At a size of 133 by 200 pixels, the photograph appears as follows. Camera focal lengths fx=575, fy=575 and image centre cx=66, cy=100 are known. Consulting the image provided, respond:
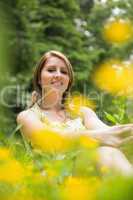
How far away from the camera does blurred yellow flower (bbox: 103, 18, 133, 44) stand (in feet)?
3.71

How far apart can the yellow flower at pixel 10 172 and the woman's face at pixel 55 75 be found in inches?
70.0

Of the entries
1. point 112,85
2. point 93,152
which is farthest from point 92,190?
point 112,85

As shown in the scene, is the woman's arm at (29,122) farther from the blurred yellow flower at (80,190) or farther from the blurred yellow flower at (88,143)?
the blurred yellow flower at (80,190)

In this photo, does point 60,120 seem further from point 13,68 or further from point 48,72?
point 13,68

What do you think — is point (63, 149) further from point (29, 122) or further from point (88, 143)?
point (29, 122)

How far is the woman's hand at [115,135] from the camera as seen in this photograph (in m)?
1.66

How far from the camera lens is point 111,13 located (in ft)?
58.0

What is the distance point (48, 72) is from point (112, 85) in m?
1.44

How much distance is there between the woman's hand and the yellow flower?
0.90 meters

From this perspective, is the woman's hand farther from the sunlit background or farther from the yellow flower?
the yellow flower

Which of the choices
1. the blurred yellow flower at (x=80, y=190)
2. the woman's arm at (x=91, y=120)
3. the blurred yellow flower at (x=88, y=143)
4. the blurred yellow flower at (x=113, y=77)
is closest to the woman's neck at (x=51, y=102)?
the woman's arm at (x=91, y=120)

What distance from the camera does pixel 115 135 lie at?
1692 millimetres

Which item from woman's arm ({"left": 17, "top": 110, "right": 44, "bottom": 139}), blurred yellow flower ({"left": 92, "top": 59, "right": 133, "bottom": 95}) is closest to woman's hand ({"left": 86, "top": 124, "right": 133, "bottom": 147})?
blurred yellow flower ({"left": 92, "top": 59, "right": 133, "bottom": 95})

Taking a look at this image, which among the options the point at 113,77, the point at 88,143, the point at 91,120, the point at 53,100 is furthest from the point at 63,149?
the point at 53,100
